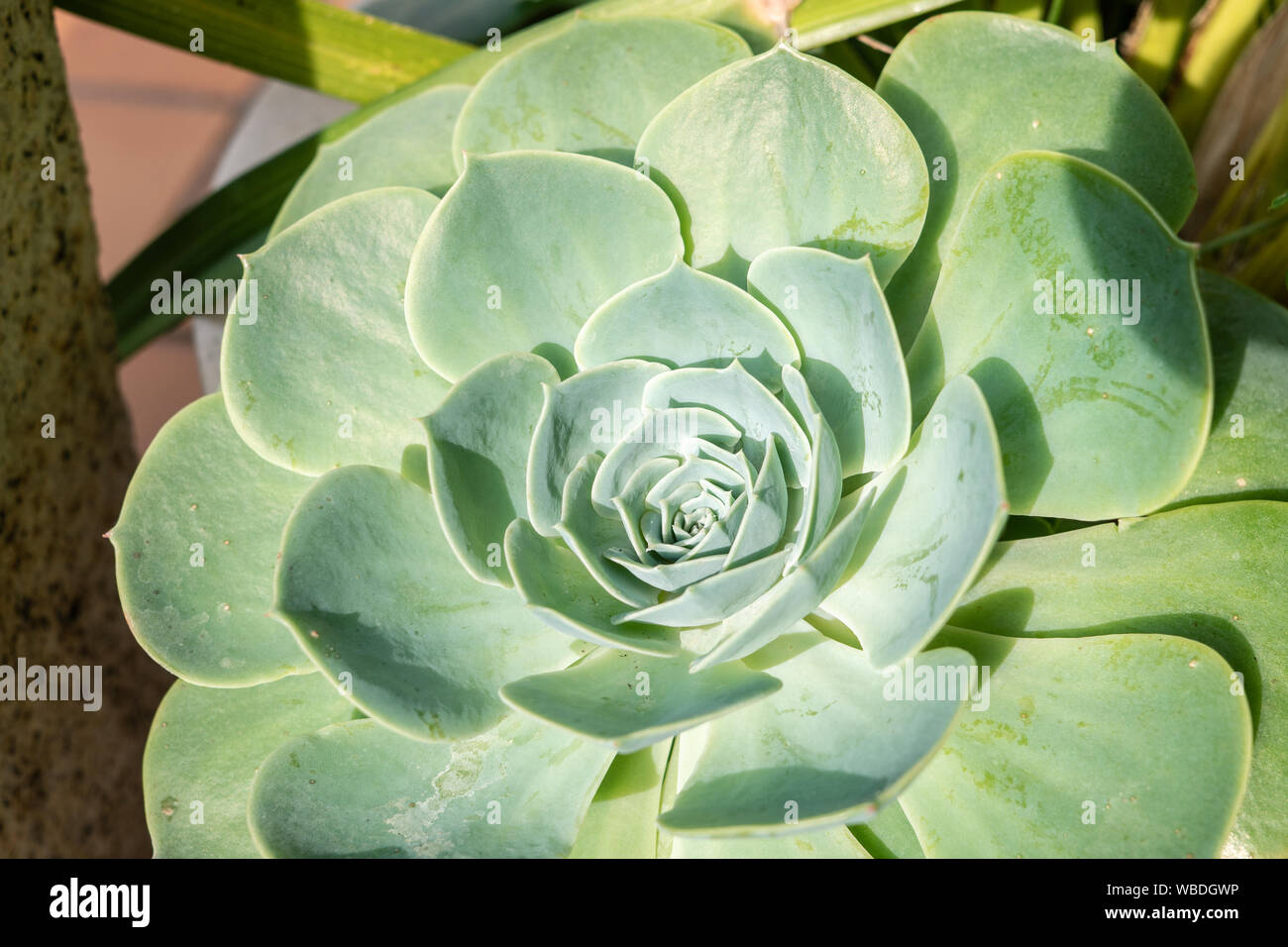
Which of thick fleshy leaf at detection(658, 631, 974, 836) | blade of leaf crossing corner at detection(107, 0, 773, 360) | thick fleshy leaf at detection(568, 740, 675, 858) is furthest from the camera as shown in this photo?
blade of leaf crossing corner at detection(107, 0, 773, 360)

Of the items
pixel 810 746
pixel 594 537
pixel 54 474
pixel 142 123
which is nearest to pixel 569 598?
pixel 594 537

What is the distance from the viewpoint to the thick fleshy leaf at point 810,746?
16.3 inches

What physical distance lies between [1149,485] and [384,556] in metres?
0.36

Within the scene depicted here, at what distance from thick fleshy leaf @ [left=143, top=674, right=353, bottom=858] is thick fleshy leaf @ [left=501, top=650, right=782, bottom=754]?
0.50 feet

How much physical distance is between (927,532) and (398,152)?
38 cm

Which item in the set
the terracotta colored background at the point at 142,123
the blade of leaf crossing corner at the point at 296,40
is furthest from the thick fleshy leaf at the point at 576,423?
the terracotta colored background at the point at 142,123

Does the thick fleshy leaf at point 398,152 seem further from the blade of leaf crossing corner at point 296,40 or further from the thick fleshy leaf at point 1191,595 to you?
the thick fleshy leaf at point 1191,595

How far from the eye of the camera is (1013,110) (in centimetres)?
52

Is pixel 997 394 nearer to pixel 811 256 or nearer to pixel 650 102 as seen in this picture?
pixel 811 256

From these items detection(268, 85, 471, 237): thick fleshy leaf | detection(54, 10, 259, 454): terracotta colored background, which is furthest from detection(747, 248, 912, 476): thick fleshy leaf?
detection(54, 10, 259, 454): terracotta colored background

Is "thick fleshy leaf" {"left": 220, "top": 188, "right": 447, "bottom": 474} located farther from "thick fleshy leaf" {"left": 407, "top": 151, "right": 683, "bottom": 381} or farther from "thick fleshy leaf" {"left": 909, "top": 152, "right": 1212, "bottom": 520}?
"thick fleshy leaf" {"left": 909, "top": 152, "right": 1212, "bottom": 520}

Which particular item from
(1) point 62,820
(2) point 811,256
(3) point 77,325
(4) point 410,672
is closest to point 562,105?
(2) point 811,256

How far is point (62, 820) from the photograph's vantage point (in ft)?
2.44

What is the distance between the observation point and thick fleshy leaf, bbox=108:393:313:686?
21.1 inches
